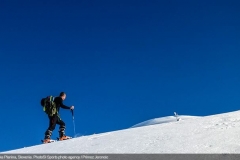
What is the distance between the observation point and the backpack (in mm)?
10273

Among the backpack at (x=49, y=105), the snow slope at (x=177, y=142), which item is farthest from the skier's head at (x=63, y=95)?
the snow slope at (x=177, y=142)

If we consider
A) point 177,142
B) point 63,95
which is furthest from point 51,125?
point 177,142

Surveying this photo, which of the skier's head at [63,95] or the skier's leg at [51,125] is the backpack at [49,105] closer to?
the skier's leg at [51,125]

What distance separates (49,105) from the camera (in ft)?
33.8

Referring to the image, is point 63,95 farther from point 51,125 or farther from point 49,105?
point 51,125

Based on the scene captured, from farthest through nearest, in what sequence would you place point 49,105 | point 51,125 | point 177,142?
point 51,125, point 49,105, point 177,142

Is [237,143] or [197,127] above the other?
[197,127]

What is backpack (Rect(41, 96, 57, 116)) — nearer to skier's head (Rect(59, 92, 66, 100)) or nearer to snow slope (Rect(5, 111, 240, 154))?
skier's head (Rect(59, 92, 66, 100))

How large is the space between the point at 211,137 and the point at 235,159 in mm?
1425

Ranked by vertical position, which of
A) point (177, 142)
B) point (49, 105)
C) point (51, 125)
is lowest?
point (177, 142)

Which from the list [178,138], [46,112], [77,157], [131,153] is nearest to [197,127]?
[178,138]

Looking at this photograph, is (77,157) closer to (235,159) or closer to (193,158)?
(193,158)

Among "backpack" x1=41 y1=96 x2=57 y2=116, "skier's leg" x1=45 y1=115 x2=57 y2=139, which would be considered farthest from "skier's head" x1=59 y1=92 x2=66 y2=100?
"skier's leg" x1=45 y1=115 x2=57 y2=139

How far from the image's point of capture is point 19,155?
583 cm
